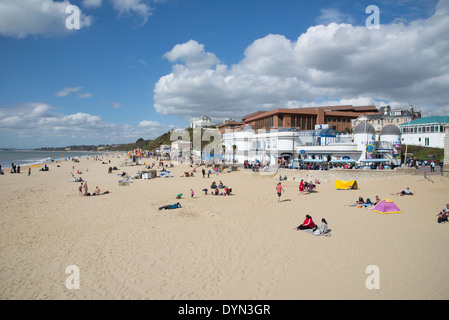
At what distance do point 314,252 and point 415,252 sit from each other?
312cm

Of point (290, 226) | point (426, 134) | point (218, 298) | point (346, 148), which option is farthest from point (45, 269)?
point (426, 134)

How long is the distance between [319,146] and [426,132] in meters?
23.9

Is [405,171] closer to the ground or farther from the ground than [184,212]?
farther from the ground

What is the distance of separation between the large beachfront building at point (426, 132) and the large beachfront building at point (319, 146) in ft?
50.1

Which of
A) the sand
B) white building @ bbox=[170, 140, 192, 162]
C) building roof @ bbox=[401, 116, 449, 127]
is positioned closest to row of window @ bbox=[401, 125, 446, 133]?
building roof @ bbox=[401, 116, 449, 127]

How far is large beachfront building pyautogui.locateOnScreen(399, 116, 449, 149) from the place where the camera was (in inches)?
1454

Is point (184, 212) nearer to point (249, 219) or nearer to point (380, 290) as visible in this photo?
point (249, 219)

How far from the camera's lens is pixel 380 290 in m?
5.87

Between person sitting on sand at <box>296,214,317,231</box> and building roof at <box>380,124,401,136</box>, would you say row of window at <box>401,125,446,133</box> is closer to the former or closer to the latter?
building roof at <box>380,124,401,136</box>

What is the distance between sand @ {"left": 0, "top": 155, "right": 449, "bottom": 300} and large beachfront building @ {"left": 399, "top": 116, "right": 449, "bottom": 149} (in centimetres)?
2885

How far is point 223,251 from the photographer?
8.41 metres

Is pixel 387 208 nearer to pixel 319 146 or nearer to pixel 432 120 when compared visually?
pixel 319 146

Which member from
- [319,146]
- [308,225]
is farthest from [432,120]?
[308,225]

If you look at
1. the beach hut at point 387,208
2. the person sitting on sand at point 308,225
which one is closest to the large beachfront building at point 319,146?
the beach hut at point 387,208
